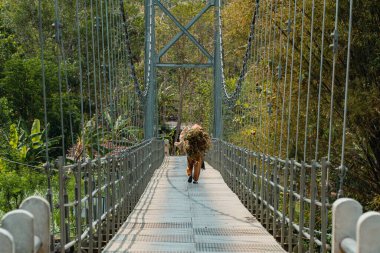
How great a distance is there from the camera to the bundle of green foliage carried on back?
1130 cm

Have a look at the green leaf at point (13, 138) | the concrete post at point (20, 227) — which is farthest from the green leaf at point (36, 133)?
the concrete post at point (20, 227)

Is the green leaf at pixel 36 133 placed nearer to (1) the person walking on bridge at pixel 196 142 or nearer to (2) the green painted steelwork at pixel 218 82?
(2) the green painted steelwork at pixel 218 82

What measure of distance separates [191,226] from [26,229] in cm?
422

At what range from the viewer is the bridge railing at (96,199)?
4.30 m

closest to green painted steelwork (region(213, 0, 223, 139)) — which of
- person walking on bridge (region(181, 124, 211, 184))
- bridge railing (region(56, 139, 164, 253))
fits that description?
person walking on bridge (region(181, 124, 211, 184))

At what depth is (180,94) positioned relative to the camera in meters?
31.9

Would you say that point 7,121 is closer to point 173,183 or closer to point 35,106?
point 35,106

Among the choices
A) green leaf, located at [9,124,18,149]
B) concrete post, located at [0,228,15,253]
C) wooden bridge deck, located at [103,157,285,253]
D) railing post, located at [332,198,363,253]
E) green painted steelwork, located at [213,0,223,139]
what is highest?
green painted steelwork, located at [213,0,223,139]

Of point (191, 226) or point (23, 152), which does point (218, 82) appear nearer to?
point (23, 152)

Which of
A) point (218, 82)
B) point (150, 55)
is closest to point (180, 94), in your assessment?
point (150, 55)

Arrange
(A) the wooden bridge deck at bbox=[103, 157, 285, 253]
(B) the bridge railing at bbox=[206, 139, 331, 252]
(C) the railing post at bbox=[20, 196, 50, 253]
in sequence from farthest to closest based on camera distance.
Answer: (A) the wooden bridge deck at bbox=[103, 157, 285, 253] → (B) the bridge railing at bbox=[206, 139, 331, 252] → (C) the railing post at bbox=[20, 196, 50, 253]

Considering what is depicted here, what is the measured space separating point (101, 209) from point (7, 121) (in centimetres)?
1510

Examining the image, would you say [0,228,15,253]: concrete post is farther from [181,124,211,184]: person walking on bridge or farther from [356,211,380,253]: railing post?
[181,124,211,184]: person walking on bridge

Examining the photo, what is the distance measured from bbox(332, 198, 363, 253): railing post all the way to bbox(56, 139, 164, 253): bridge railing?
64.2 inches
